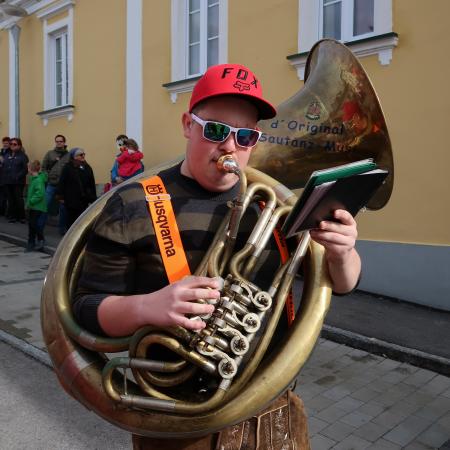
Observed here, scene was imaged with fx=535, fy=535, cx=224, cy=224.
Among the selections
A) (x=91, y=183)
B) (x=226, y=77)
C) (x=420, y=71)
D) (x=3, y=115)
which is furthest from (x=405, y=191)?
(x=3, y=115)

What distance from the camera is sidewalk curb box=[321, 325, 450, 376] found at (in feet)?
12.0

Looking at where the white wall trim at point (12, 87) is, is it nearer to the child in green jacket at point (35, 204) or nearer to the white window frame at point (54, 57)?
the white window frame at point (54, 57)

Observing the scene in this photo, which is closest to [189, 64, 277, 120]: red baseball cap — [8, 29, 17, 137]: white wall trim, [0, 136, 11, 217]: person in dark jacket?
[0, 136, 11, 217]: person in dark jacket

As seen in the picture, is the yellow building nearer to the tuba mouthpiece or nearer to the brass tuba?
the brass tuba

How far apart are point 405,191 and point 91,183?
16.6 ft

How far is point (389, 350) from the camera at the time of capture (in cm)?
390

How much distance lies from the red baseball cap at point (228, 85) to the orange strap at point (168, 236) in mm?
263

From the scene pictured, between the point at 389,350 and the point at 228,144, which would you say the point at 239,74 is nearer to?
the point at 228,144

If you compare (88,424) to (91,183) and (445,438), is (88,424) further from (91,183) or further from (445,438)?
(91,183)

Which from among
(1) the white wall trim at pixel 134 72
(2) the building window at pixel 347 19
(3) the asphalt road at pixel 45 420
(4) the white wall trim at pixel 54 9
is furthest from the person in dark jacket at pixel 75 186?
Answer: (3) the asphalt road at pixel 45 420

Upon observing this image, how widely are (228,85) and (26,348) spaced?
3.29 meters

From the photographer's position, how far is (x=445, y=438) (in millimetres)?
2766

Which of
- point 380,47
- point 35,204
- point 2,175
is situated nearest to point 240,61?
point 380,47

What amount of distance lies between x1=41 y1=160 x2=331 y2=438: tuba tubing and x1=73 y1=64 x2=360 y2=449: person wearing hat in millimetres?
56
